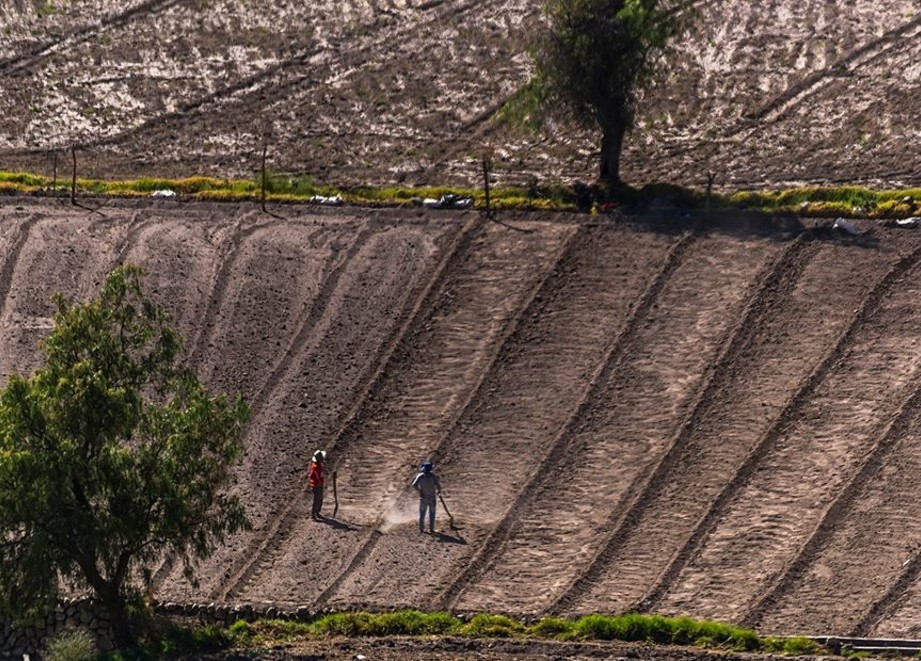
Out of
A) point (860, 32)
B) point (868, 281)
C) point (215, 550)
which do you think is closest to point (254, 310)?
point (215, 550)

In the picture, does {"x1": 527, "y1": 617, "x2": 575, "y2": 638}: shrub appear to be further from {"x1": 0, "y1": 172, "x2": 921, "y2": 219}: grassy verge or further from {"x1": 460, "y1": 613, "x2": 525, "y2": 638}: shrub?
{"x1": 0, "y1": 172, "x2": 921, "y2": 219}: grassy verge

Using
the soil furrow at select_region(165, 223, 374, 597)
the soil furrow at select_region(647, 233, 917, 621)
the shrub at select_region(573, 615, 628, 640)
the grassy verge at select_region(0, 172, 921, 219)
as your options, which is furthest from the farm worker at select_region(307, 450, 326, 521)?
the grassy verge at select_region(0, 172, 921, 219)

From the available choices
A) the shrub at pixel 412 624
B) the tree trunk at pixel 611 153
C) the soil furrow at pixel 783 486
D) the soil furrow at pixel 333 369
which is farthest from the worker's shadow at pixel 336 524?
the tree trunk at pixel 611 153

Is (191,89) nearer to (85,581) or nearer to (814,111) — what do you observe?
(814,111)

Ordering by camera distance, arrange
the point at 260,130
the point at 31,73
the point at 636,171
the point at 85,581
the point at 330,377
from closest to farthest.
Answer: the point at 85,581 < the point at 330,377 < the point at 636,171 < the point at 260,130 < the point at 31,73

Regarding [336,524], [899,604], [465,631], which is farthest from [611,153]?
[465,631]

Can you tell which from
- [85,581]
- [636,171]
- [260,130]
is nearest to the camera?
[85,581]
